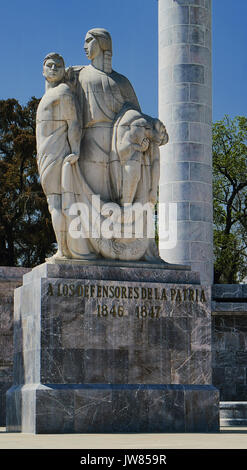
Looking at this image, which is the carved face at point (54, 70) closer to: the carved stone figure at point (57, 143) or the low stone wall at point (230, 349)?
the carved stone figure at point (57, 143)

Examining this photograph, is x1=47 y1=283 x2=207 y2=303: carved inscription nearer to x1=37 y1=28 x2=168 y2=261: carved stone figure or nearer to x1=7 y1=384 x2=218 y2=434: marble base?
x1=37 y1=28 x2=168 y2=261: carved stone figure

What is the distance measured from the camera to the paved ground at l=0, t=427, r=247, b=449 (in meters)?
11.0

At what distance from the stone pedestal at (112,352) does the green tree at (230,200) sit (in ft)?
95.4

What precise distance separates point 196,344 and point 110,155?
373cm

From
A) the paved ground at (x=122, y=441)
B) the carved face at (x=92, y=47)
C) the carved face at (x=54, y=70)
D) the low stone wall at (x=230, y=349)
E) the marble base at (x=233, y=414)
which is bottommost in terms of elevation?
the marble base at (x=233, y=414)

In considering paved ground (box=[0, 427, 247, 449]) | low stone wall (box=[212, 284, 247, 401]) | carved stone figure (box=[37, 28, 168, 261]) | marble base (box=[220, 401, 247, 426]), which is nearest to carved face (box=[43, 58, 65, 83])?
carved stone figure (box=[37, 28, 168, 261])

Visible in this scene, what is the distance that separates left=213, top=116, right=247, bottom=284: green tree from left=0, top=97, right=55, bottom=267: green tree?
8.54 metres

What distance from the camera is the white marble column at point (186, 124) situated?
25.6m

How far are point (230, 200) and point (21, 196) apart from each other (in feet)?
34.4

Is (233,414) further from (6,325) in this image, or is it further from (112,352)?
(6,325)

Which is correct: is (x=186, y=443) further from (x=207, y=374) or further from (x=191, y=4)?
(x=191, y=4)

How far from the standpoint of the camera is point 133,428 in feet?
49.4

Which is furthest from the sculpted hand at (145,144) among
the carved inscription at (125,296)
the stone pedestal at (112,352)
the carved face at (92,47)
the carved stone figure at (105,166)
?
the carved inscription at (125,296)
